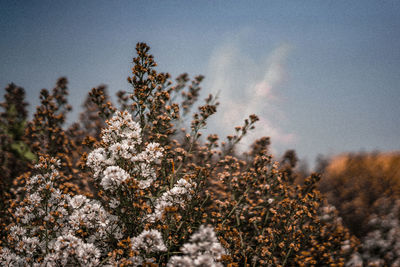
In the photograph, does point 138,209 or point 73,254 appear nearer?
point 73,254

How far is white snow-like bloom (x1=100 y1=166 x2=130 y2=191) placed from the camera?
2.25 metres

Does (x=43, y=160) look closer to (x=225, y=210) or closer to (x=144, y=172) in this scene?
(x=144, y=172)

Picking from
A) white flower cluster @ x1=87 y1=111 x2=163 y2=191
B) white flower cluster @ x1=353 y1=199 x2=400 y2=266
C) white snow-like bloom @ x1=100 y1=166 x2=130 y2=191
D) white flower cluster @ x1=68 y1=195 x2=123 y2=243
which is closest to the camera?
white snow-like bloom @ x1=100 y1=166 x2=130 y2=191

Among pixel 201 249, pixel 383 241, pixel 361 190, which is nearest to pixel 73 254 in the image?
pixel 201 249

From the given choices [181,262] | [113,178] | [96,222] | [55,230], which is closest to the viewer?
[181,262]

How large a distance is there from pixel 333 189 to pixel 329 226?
9.20 feet

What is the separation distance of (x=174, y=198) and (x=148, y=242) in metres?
0.59

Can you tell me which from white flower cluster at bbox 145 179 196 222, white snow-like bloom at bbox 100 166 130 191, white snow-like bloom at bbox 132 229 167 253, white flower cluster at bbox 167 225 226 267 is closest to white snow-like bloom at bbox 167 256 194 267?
white flower cluster at bbox 167 225 226 267

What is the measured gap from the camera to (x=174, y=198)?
8.20 feet

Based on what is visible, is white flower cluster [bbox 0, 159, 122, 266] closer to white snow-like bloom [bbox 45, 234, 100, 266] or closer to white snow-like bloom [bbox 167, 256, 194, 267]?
white snow-like bloom [bbox 45, 234, 100, 266]

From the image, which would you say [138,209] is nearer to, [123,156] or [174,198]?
[174,198]

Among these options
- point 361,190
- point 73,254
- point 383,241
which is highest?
point 361,190

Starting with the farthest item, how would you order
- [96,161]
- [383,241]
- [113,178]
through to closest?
1. [383,241]
2. [96,161]
3. [113,178]

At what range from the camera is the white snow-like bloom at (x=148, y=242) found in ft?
6.67
